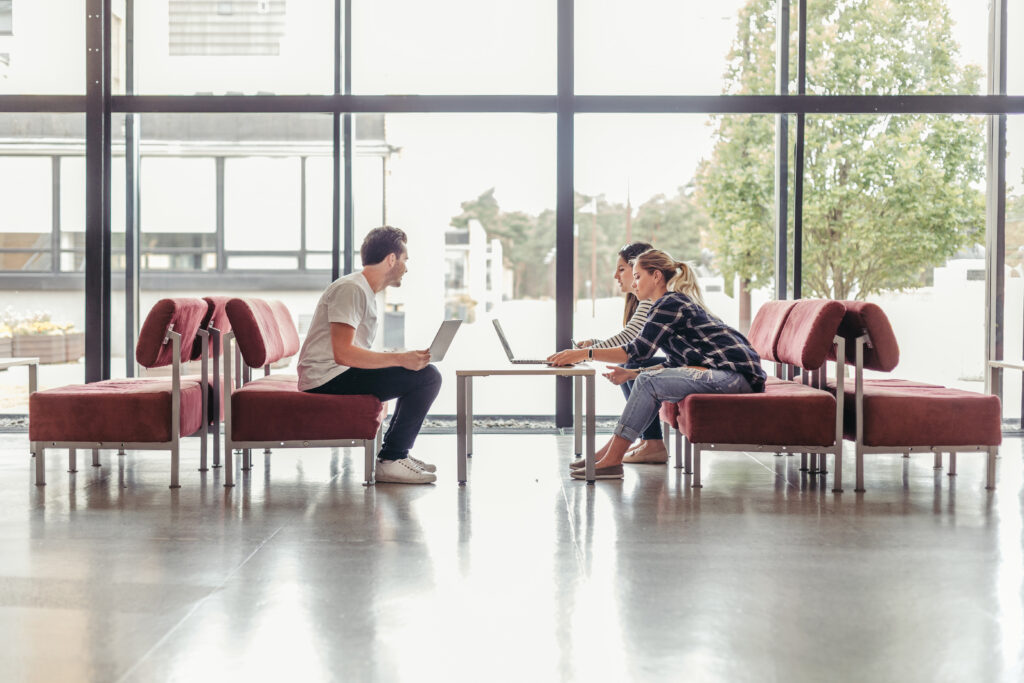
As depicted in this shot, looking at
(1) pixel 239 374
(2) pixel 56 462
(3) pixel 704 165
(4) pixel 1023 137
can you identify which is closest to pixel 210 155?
(1) pixel 239 374

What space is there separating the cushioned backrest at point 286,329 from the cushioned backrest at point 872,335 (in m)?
3.27

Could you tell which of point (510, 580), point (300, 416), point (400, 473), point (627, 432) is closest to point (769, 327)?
point (627, 432)

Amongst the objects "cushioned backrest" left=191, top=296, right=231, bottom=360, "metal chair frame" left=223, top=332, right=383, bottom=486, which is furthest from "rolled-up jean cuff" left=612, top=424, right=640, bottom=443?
"cushioned backrest" left=191, top=296, right=231, bottom=360

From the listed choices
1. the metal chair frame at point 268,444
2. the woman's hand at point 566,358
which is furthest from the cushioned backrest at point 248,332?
the woman's hand at point 566,358

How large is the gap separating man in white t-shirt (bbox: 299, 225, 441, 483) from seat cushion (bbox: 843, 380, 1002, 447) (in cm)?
222

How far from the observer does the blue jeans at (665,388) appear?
15.4 feet

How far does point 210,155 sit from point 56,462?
250cm

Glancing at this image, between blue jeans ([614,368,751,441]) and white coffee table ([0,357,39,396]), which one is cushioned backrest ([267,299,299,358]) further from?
blue jeans ([614,368,751,441])

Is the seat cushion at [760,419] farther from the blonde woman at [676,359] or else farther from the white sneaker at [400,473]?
the white sneaker at [400,473]

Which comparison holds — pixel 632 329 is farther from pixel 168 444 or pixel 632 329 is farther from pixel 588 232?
pixel 168 444

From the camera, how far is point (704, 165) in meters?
6.79

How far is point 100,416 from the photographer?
4.61m

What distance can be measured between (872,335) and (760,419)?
721mm

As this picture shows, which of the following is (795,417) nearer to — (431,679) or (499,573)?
(499,573)
